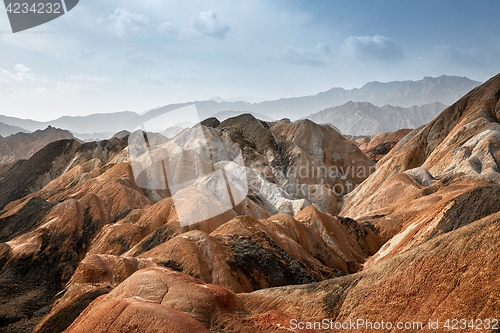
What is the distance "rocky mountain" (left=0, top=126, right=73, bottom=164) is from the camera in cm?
16862

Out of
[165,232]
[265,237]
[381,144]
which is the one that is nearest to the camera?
[265,237]

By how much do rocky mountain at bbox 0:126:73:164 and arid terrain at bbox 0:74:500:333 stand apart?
290ft

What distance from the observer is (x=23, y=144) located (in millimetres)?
177125

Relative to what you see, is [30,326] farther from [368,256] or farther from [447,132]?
[447,132]

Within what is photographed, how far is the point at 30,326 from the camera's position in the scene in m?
26.9

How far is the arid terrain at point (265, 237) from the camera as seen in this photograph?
18469 mm

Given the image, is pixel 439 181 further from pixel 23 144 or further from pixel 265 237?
pixel 23 144

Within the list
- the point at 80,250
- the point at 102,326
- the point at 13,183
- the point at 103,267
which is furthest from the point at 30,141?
the point at 102,326

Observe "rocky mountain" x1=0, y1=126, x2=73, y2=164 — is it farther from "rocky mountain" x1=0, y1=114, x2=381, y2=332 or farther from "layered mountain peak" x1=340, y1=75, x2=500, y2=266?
"layered mountain peak" x1=340, y1=75, x2=500, y2=266

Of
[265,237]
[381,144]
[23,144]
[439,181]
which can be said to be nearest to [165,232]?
[265,237]

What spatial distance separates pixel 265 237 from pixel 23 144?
6917 inches

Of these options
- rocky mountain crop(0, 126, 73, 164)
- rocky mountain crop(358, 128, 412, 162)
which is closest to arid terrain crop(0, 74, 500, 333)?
rocky mountain crop(358, 128, 412, 162)

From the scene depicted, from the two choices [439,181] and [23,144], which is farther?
[23,144]

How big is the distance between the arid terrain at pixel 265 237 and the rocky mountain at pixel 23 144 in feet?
290
